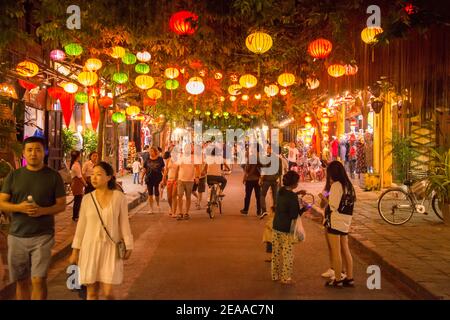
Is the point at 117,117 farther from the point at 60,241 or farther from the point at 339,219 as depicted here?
the point at 339,219

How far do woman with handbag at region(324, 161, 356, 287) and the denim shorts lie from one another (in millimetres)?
3954

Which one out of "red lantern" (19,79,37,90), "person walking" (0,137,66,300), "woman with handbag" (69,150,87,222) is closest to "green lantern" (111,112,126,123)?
"red lantern" (19,79,37,90)

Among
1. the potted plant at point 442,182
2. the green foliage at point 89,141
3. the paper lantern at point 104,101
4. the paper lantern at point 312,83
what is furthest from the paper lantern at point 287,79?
the green foliage at point 89,141

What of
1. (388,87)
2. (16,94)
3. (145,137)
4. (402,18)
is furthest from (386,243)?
(145,137)

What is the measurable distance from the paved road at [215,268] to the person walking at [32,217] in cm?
164

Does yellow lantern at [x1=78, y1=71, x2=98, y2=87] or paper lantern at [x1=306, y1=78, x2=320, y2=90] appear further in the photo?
paper lantern at [x1=306, y1=78, x2=320, y2=90]

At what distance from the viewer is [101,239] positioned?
5.65 m

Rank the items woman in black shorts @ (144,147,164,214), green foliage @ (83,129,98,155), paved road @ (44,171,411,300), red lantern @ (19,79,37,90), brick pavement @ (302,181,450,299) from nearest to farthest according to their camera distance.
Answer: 1. paved road @ (44,171,411,300)
2. brick pavement @ (302,181,450,299)
3. red lantern @ (19,79,37,90)
4. woman in black shorts @ (144,147,164,214)
5. green foliage @ (83,129,98,155)

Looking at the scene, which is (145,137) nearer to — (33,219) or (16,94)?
(16,94)

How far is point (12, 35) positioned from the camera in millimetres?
9641

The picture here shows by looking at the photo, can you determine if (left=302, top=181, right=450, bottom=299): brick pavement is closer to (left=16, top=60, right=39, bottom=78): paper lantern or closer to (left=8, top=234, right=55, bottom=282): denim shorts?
(left=8, top=234, right=55, bottom=282): denim shorts

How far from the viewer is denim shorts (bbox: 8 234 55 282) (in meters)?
5.77

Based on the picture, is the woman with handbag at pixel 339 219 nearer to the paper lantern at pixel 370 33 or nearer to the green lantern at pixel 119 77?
the paper lantern at pixel 370 33

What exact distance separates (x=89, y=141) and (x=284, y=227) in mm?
18774
